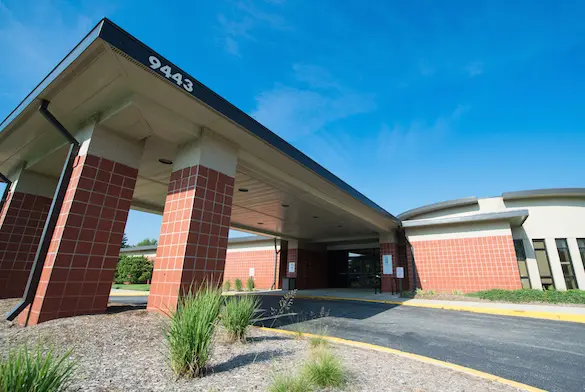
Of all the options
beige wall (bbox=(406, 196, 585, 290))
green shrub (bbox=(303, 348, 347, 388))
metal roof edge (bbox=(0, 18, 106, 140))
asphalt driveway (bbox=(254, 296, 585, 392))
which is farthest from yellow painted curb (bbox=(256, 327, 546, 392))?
beige wall (bbox=(406, 196, 585, 290))

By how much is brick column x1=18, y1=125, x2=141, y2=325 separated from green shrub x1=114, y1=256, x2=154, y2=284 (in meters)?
23.2

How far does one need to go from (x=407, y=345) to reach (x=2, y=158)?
1159 cm

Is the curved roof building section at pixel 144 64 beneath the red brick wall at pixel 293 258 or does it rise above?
above

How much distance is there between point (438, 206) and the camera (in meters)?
18.2

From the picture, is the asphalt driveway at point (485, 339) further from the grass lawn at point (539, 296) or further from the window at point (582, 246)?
the window at point (582, 246)

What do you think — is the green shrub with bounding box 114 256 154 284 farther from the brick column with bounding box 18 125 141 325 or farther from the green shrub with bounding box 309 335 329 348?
the green shrub with bounding box 309 335 329 348

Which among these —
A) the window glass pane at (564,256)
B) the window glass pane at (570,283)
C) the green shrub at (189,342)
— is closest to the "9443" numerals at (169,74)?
the green shrub at (189,342)

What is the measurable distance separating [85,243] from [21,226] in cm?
467

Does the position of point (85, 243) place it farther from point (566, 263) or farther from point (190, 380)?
point (566, 263)

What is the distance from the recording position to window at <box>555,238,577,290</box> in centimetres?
1438

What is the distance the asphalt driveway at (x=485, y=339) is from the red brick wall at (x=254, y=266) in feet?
45.7

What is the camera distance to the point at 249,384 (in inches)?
115

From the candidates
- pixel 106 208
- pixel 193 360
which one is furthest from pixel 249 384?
pixel 106 208

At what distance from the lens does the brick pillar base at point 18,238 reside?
25.3ft
